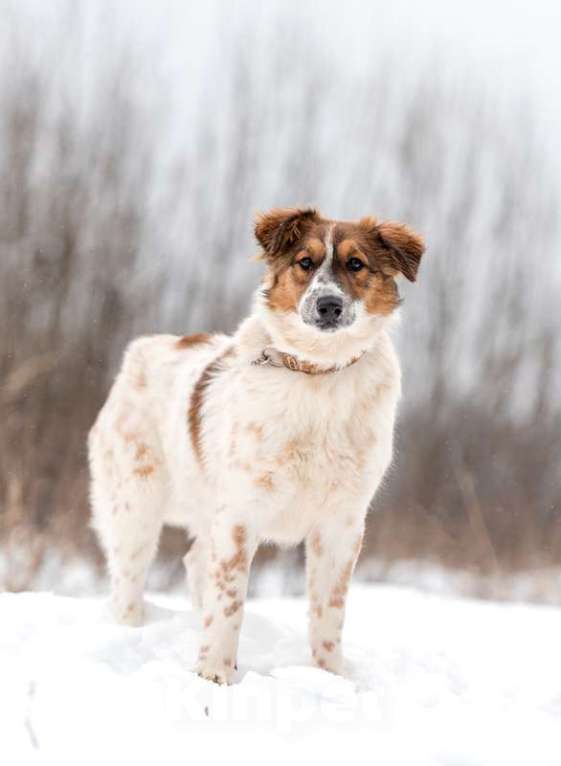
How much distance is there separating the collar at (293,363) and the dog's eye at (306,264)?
42 centimetres

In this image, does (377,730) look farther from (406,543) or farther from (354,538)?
(406,543)

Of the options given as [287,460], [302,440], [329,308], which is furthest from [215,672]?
[329,308]

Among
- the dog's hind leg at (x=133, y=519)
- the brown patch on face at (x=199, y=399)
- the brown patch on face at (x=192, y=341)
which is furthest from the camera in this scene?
the brown patch on face at (x=192, y=341)

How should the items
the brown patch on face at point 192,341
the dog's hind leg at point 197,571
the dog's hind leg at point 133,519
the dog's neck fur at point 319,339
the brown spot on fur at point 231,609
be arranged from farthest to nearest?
the brown patch on face at point 192,341, the dog's hind leg at point 197,571, the dog's hind leg at point 133,519, the dog's neck fur at point 319,339, the brown spot on fur at point 231,609

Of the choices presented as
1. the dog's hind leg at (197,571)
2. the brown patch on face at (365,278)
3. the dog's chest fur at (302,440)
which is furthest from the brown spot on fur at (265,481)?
the dog's hind leg at (197,571)

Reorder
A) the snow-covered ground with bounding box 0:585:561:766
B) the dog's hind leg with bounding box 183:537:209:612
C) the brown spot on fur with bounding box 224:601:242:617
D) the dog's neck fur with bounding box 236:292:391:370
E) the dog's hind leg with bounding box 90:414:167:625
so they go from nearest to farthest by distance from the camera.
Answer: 1. the snow-covered ground with bounding box 0:585:561:766
2. the brown spot on fur with bounding box 224:601:242:617
3. the dog's neck fur with bounding box 236:292:391:370
4. the dog's hind leg with bounding box 90:414:167:625
5. the dog's hind leg with bounding box 183:537:209:612

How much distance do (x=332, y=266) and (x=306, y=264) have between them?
0.13 m

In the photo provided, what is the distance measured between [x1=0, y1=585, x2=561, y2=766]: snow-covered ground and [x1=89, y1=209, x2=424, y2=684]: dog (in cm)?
44

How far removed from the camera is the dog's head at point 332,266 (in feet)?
13.6

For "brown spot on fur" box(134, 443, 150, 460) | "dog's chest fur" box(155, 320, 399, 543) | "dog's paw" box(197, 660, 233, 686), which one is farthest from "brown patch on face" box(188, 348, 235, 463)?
"dog's paw" box(197, 660, 233, 686)

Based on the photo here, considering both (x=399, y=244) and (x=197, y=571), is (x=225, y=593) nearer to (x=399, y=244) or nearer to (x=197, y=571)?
(x=197, y=571)

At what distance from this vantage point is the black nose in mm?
4070

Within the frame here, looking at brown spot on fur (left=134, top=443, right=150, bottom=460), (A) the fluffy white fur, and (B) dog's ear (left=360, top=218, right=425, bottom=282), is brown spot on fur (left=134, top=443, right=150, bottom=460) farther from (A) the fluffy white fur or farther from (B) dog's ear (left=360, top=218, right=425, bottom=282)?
(B) dog's ear (left=360, top=218, right=425, bottom=282)

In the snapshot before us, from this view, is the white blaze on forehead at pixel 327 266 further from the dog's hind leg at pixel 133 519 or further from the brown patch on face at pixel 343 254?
the dog's hind leg at pixel 133 519
